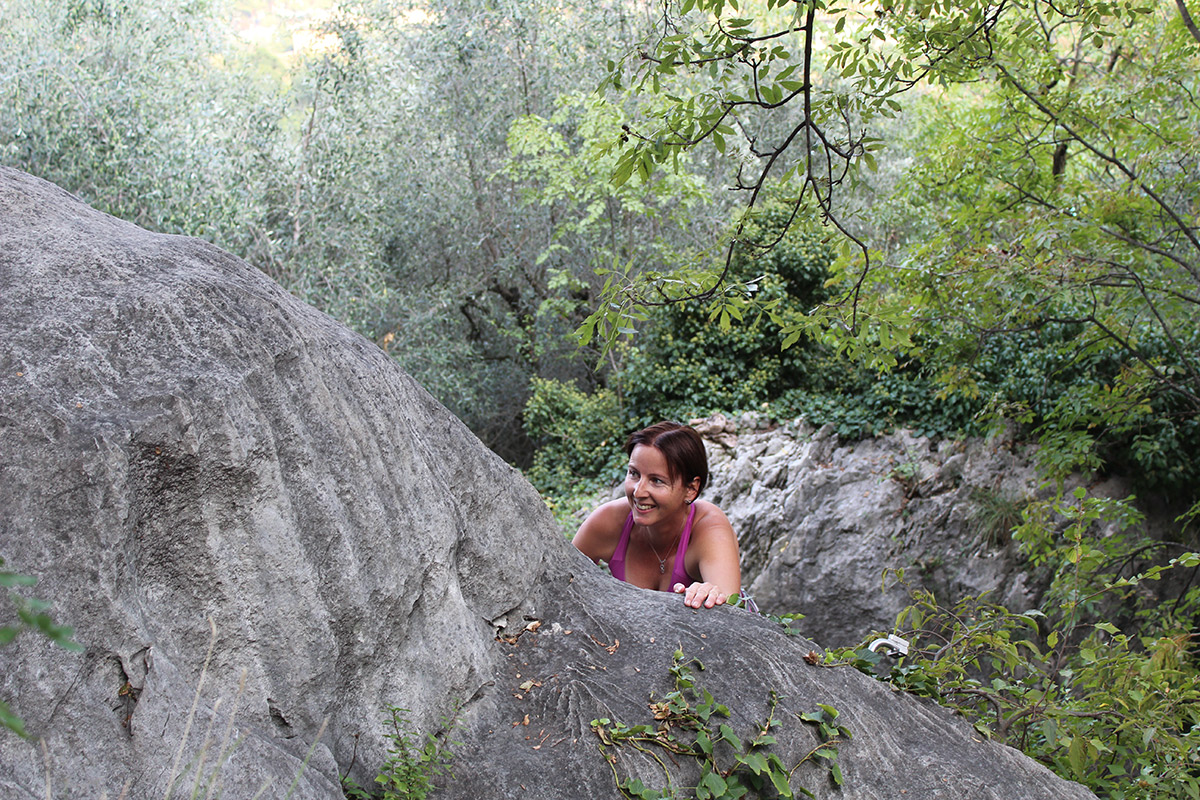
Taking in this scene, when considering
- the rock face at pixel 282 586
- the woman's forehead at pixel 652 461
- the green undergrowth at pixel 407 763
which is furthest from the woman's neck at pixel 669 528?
the green undergrowth at pixel 407 763

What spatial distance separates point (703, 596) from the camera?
10.8 ft

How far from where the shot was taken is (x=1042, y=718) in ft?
11.2

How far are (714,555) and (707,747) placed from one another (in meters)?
1.12

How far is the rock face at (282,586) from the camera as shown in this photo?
79.7 inches

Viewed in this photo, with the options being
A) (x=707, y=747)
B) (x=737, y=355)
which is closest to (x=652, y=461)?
(x=707, y=747)

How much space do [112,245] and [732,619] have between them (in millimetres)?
2401

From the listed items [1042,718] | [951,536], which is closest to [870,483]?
[951,536]

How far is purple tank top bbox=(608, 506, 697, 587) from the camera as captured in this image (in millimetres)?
3875

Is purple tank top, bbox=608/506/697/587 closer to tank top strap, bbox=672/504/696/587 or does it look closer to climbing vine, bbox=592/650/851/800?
tank top strap, bbox=672/504/696/587

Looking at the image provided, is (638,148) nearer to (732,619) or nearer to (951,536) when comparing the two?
(732,619)

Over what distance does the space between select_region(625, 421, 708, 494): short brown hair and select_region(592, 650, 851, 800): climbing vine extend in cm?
111

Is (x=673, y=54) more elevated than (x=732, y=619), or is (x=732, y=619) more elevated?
(x=673, y=54)

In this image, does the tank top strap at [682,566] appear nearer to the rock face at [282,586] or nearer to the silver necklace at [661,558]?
the silver necklace at [661,558]

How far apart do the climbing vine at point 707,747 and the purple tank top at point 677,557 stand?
0.93 metres
